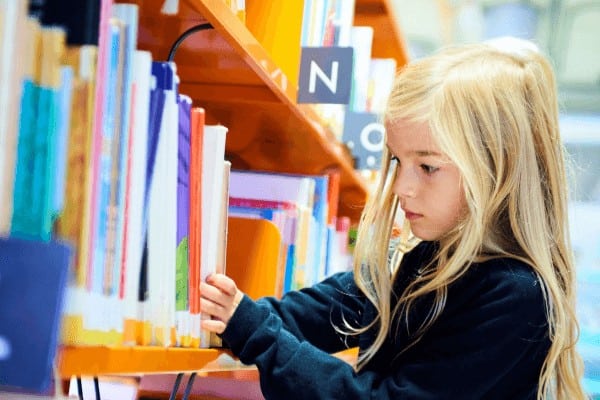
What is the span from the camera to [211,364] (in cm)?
100

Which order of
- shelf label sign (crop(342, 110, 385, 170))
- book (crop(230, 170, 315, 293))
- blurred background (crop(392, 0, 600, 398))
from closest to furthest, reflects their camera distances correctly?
1. book (crop(230, 170, 315, 293))
2. shelf label sign (crop(342, 110, 385, 170))
3. blurred background (crop(392, 0, 600, 398))

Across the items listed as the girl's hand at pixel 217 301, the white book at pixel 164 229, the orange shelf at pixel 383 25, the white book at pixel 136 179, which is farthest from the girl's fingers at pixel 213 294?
the orange shelf at pixel 383 25

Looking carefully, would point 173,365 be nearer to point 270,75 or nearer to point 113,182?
point 113,182

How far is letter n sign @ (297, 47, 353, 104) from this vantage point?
53.3 inches

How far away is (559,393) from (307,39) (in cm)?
90

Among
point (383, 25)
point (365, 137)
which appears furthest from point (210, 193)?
point (383, 25)

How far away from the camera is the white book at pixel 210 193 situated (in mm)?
958

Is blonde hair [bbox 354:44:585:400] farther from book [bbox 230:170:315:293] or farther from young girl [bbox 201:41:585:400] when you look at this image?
book [bbox 230:170:315:293]

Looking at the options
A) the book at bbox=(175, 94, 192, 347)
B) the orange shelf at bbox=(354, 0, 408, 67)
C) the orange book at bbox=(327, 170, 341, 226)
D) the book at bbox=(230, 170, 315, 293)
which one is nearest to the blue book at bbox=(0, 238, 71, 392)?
the book at bbox=(175, 94, 192, 347)

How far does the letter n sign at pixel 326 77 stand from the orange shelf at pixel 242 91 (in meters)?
0.03

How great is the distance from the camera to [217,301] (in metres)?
0.99

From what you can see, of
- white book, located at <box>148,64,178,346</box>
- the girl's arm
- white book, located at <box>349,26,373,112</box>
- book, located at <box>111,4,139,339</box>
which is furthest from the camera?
white book, located at <box>349,26,373,112</box>

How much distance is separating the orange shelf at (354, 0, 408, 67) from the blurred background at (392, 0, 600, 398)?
1278mm

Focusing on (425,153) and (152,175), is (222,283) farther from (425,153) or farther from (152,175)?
(425,153)
